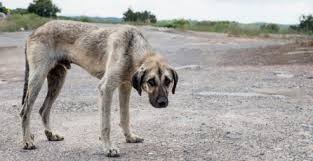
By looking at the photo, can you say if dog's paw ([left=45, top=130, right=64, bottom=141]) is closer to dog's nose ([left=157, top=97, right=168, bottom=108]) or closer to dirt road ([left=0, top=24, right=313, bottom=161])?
dirt road ([left=0, top=24, right=313, bottom=161])

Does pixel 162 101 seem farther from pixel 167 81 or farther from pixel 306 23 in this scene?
pixel 306 23

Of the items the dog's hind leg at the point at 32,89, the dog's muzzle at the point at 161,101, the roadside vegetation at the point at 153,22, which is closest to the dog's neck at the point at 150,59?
the dog's muzzle at the point at 161,101

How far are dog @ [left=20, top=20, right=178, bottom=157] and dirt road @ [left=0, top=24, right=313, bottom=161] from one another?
1.24 ft

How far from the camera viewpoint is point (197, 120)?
875cm

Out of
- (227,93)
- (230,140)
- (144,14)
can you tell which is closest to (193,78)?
(227,93)

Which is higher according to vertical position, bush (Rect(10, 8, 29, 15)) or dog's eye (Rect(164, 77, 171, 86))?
dog's eye (Rect(164, 77, 171, 86))

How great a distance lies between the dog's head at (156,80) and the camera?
619cm

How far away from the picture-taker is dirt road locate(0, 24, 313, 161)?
23.0 ft

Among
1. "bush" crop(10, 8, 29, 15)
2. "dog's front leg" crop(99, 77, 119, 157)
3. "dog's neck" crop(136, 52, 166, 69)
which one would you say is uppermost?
"dog's neck" crop(136, 52, 166, 69)

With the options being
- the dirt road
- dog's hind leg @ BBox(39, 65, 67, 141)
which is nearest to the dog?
dog's hind leg @ BBox(39, 65, 67, 141)

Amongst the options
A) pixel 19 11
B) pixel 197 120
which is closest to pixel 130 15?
pixel 19 11

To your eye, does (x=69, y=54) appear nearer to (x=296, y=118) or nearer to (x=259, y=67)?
(x=296, y=118)

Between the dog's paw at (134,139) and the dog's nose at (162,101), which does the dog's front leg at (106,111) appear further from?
the dog's nose at (162,101)

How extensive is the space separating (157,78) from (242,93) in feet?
18.0
